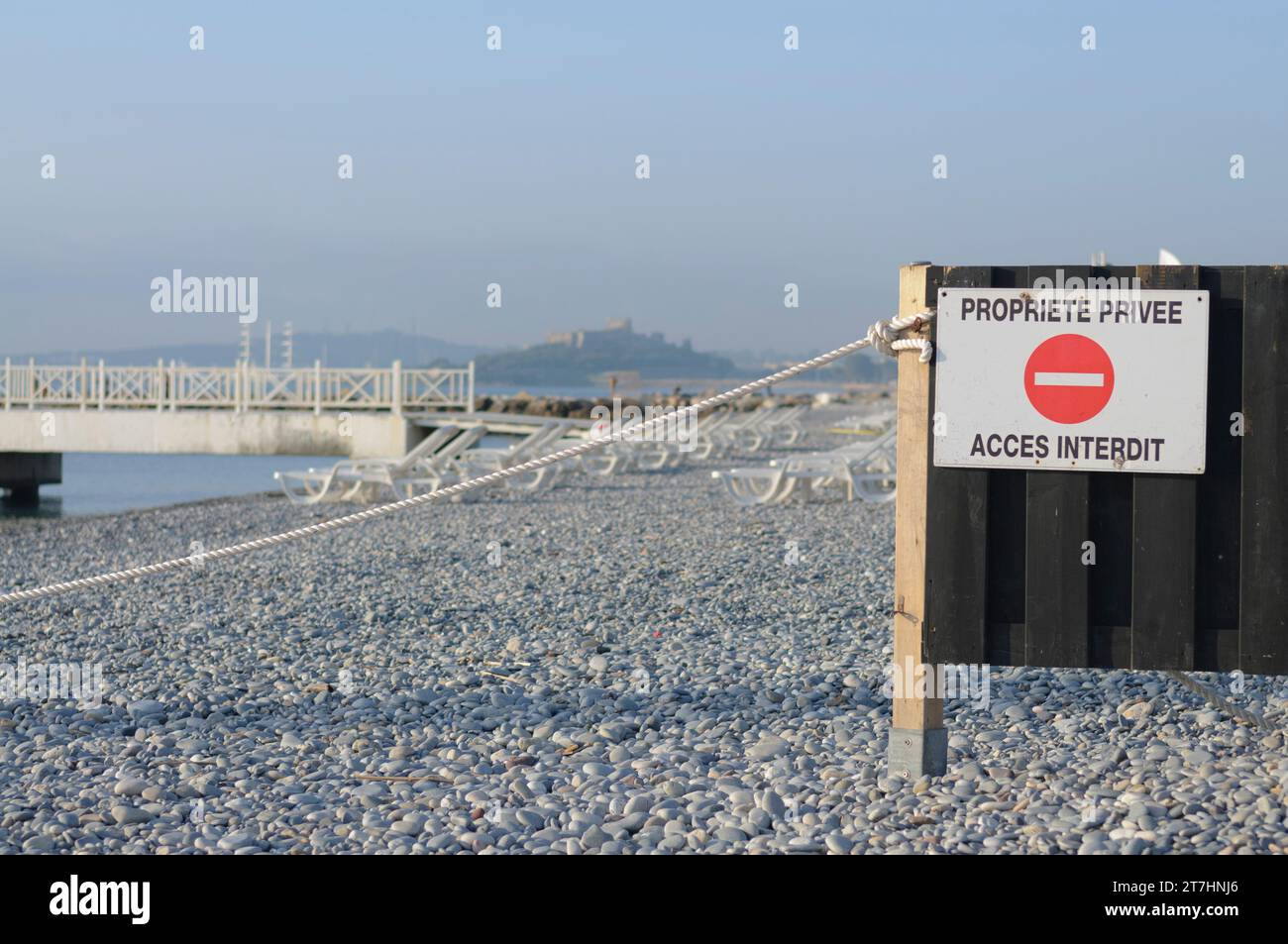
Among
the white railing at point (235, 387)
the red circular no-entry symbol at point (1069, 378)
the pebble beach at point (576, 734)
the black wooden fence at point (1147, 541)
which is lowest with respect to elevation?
the pebble beach at point (576, 734)

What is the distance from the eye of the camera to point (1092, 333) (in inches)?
132

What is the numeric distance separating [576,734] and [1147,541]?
208cm

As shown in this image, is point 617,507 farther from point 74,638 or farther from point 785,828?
point 785,828

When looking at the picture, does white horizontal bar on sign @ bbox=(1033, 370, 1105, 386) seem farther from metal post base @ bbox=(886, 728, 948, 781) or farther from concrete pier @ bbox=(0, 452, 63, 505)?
concrete pier @ bbox=(0, 452, 63, 505)

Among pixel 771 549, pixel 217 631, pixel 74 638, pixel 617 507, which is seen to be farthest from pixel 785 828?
pixel 617 507

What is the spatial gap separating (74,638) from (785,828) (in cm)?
470

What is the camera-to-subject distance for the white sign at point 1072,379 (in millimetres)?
3314

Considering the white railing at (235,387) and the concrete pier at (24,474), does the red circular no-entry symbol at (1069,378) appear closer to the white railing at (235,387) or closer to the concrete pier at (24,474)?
the white railing at (235,387)

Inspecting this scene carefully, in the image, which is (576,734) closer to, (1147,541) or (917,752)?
(917,752)

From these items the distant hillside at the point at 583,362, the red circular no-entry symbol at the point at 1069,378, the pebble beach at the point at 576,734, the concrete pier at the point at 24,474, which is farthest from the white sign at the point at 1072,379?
the distant hillside at the point at 583,362

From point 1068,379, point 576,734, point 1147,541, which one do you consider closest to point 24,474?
point 576,734

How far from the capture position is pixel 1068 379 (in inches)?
133

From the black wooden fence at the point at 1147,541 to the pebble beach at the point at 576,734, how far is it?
0.45 metres

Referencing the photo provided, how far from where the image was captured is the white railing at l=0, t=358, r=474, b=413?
2834 cm
